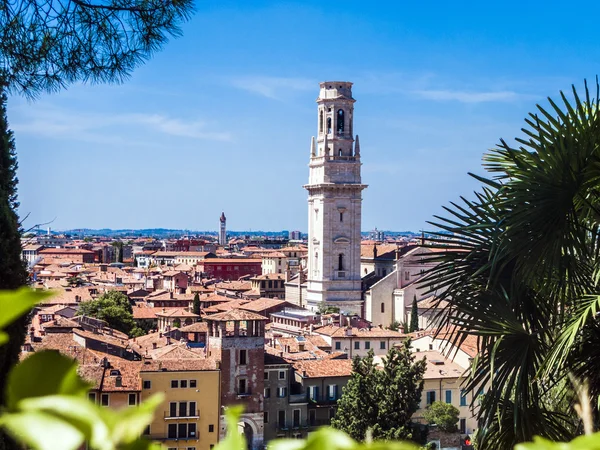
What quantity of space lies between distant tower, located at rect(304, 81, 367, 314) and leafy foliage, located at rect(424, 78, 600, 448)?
160 ft

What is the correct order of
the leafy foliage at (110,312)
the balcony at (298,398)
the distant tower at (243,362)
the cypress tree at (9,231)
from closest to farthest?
the cypress tree at (9,231)
the distant tower at (243,362)
the balcony at (298,398)
the leafy foliage at (110,312)

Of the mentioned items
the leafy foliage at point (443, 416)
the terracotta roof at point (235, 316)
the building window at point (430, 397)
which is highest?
the terracotta roof at point (235, 316)

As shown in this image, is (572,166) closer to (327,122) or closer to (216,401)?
(216,401)

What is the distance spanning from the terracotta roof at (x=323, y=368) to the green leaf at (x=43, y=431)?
89.7ft

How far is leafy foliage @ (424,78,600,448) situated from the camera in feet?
16.4

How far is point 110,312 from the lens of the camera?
40.4 metres

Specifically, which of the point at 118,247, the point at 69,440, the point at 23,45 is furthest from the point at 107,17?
the point at 118,247

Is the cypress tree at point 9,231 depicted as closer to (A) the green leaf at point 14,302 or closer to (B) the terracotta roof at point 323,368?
(A) the green leaf at point 14,302

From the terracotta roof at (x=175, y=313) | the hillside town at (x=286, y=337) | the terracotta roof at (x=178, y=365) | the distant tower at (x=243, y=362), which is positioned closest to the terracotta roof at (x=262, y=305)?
the hillside town at (x=286, y=337)

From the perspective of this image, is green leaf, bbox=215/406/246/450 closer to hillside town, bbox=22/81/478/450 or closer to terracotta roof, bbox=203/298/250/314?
hillside town, bbox=22/81/478/450

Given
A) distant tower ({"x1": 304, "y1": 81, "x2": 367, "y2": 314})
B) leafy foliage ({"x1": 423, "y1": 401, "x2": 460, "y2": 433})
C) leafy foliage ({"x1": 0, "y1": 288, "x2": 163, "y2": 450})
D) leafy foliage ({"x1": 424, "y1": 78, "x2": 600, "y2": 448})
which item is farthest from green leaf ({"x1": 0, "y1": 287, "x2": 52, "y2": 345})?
distant tower ({"x1": 304, "y1": 81, "x2": 367, "y2": 314})

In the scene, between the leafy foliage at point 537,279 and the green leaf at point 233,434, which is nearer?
the green leaf at point 233,434

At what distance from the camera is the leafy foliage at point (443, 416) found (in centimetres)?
2641

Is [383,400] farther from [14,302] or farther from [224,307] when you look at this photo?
[224,307]
